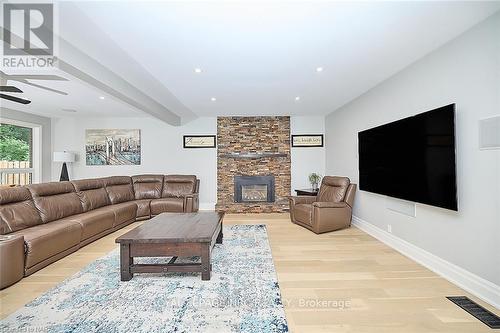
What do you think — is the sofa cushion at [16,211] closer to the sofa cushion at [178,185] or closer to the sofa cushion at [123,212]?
A: the sofa cushion at [123,212]

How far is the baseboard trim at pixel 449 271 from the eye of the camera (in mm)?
2207

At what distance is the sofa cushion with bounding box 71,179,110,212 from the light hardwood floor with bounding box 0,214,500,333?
116 centimetres

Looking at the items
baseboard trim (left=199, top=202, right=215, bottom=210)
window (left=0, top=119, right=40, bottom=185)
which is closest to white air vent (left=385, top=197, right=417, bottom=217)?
baseboard trim (left=199, top=202, right=215, bottom=210)

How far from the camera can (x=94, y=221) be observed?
391 cm

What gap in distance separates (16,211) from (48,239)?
0.82m

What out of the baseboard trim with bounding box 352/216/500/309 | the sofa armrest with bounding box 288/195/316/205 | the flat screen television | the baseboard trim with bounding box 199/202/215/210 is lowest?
the baseboard trim with bounding box 352/216/500/309

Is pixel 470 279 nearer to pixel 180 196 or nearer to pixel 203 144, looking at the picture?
pixel 180 196

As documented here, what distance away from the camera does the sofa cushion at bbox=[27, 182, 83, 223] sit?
3.69 metres

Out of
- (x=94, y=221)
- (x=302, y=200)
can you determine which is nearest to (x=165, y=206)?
(x=94, y=221)

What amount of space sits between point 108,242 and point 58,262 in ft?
2.76

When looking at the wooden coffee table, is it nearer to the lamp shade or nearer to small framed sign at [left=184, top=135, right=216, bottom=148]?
small framed sign at [left=184, top=135, right=216, bottom=148]

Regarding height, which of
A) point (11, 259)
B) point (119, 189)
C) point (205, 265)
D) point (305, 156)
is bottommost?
point (205, 265)

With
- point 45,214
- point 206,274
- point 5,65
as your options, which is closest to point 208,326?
point 206,274

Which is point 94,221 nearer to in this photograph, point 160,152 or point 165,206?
point 165,206
